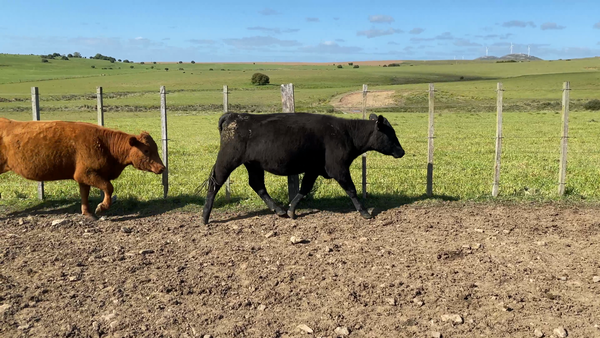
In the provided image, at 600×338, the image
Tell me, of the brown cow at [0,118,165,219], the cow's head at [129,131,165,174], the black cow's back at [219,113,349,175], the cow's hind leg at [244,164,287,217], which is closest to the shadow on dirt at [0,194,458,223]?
the cow's hind leg at [244,164,287,217]

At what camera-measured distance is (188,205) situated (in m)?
8.66

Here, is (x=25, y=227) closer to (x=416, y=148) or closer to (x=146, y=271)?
(x=146, y=271)

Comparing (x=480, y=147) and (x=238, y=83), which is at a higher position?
(x=238, y=83)

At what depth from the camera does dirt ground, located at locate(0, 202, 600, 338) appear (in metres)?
4.39

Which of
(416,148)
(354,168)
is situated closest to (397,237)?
(354,168)

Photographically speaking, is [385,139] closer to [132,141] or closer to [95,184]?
[132,141]

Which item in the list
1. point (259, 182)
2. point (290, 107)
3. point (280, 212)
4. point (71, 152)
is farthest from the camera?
point (290, 107)

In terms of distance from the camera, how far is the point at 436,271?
18.2 feet

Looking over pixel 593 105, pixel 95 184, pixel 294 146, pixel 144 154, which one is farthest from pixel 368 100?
pixel 95 184

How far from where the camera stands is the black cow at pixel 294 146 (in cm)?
772

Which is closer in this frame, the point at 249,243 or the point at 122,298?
the point at 122,298

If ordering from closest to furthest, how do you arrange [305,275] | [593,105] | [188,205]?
[305,275] → [188,205] → [593,105]

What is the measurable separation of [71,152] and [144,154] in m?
1.04

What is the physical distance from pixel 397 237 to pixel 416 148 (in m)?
12.3
